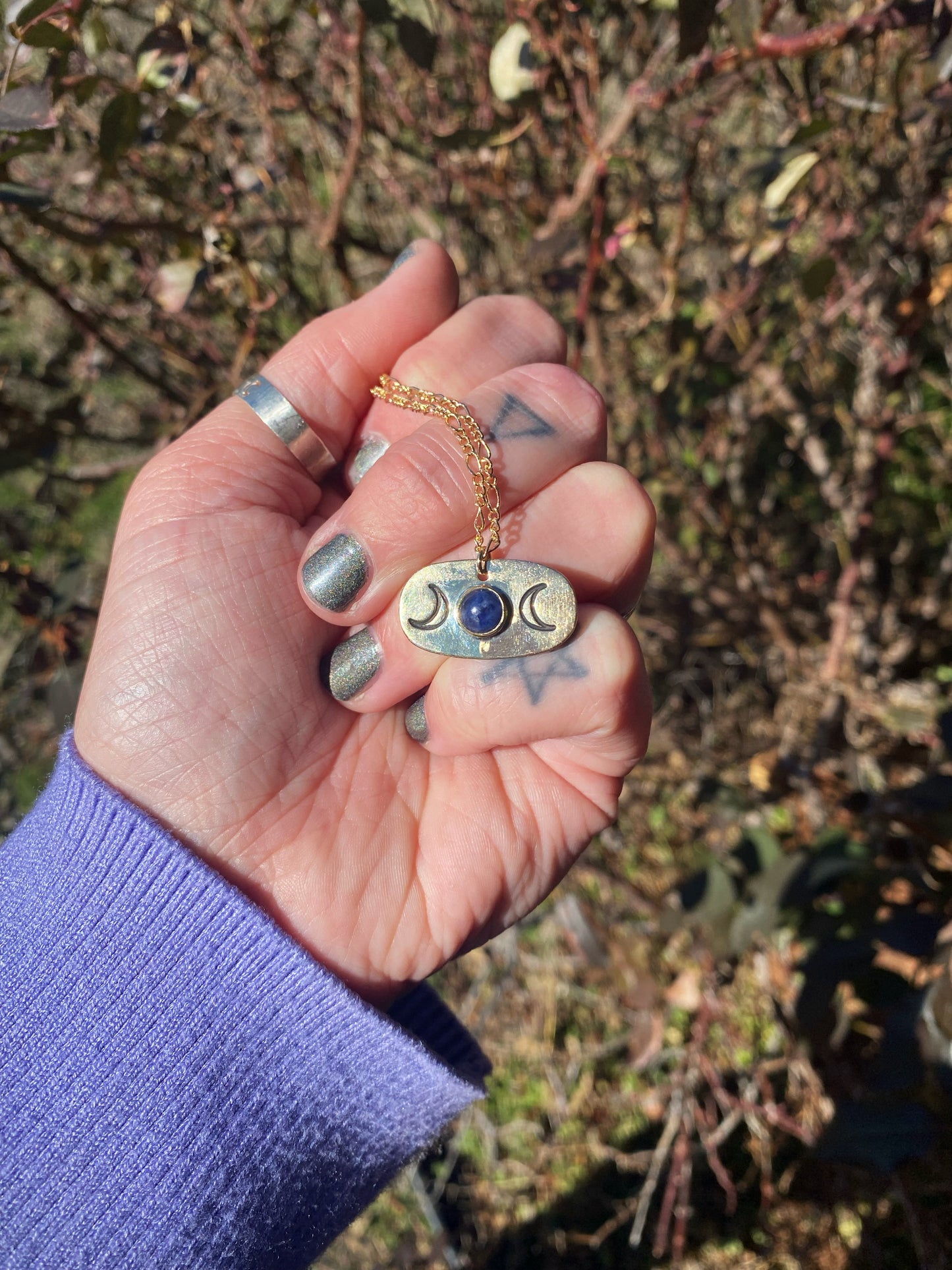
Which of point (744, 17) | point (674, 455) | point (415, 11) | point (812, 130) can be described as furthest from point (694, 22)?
point (674, 455)

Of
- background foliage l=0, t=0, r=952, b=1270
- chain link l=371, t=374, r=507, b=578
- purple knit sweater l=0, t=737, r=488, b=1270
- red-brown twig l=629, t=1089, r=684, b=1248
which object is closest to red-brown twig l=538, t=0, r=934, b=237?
background foliage l=0, t=0, r=952, b=1270

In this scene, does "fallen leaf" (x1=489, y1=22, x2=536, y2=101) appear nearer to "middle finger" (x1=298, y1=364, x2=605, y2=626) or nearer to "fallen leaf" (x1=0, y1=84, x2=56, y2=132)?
"middle finger" (x1=298, y1=364, x2=605, y2=626)

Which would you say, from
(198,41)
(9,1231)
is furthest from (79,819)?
(198,41)

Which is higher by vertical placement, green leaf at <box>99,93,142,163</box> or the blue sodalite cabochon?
green leaf at <box>99,93,142,163</box>

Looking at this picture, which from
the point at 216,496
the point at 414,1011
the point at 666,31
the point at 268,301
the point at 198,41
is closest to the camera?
the point at 216,496

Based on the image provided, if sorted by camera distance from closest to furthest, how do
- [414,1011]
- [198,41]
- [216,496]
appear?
[216,496] → [414,1011] → [198,41]

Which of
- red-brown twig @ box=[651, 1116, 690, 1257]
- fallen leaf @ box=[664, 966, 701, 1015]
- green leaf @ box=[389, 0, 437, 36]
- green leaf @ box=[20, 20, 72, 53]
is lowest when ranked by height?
fallen leaf @ box=[664, 966, 701, 1015]

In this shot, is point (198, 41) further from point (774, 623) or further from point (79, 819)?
point (774, 623)

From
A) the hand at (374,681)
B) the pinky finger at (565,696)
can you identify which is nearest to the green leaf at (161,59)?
the hand at (374,681)
